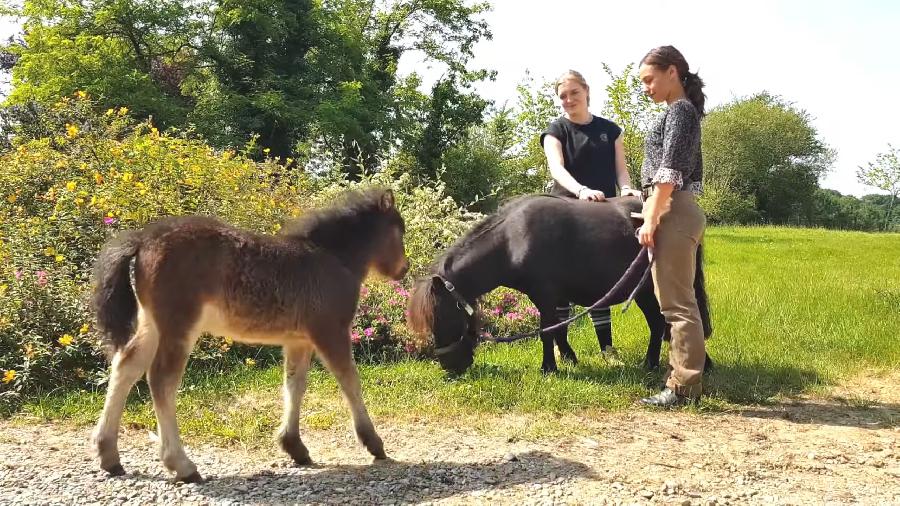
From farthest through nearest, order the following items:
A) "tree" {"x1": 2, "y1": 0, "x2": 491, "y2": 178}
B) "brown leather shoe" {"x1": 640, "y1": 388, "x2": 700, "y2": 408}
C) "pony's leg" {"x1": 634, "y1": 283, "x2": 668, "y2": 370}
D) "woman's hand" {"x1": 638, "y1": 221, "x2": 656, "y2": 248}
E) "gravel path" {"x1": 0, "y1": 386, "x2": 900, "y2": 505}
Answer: "tree" {"x1": 2, "y1": 0, "x2": 491, "y2": 178}
"pony's leg" {"x1": 634, "y1": 283, "x2": 668, "y2": 370}
"brown leather shoe" {"x1": 640, "y1": 388, "x2": 700, "y2": 408}
"woman's hand" {"x1": 638, "y1": 221, "x2": 656, "y2": 248}
"gravel path" {"x1": 0, "y1": 386, "x2": 900, "y2": 505}

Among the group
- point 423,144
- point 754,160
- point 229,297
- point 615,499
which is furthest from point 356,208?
point 754,160

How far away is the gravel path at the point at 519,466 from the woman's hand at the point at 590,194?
1854mm

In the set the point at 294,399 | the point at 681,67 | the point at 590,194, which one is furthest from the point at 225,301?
the point at 681,67

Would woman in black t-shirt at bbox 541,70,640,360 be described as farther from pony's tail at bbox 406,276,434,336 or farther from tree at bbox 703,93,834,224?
tree at bbox 703,93,834,224

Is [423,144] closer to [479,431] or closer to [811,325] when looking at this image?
[811,325]

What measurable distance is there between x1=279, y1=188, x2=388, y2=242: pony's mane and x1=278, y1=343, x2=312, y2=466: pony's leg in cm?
65

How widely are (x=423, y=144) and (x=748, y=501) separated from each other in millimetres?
24233

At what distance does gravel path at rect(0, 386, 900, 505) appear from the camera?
3.27m

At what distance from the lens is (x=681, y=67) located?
15.2 feet

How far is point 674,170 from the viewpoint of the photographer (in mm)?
4438

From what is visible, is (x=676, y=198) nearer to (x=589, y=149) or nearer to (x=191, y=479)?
(x=589, y=149)

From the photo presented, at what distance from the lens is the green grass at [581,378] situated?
4.72m

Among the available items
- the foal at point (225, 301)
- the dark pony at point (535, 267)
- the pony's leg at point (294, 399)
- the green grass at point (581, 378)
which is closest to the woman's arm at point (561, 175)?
the dark pony at point (535, 267)

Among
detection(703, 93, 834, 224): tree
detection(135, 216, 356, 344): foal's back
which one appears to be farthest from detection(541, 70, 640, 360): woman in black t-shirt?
detection(703, 93, 834, 224): tree
